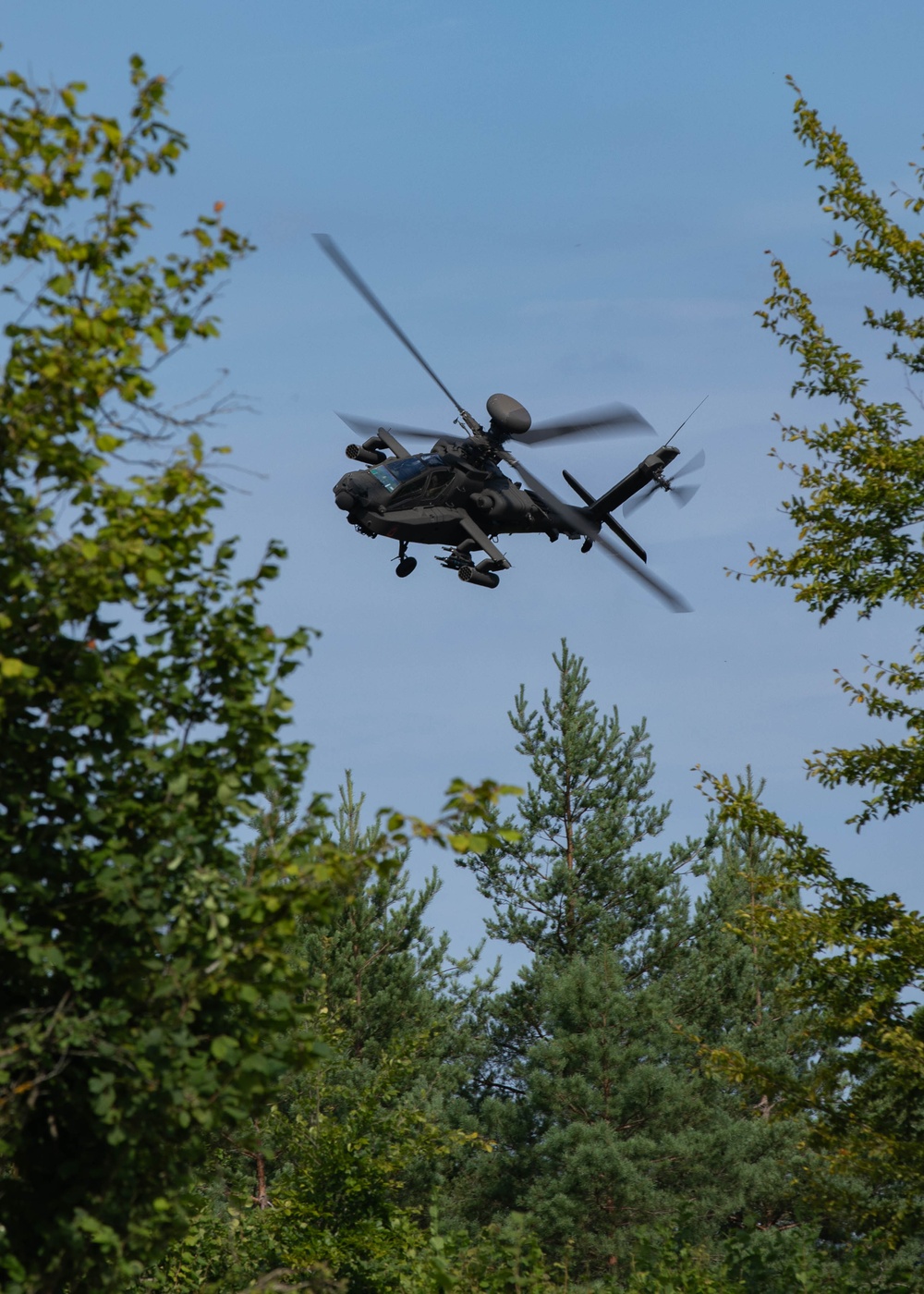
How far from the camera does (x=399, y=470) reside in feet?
69.6

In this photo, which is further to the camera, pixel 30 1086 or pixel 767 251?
pixel 767 251

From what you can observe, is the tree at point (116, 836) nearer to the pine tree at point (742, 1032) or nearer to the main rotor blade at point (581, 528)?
the main rotor blade at point (581, 528)

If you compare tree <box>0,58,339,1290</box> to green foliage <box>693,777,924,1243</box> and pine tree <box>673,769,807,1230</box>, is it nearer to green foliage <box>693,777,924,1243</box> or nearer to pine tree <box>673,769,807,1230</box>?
green foliage <box>693,777,924,1243</box>

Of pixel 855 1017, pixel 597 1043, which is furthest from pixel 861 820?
pixel 597 1043

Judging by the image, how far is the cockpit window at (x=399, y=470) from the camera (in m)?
21.1

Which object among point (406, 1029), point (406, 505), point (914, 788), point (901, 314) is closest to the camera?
point (914, 788)

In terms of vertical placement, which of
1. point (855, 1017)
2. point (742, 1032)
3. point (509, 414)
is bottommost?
point (855, 1017)

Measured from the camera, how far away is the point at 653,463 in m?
24.5

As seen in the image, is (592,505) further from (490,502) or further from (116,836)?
(116,836)

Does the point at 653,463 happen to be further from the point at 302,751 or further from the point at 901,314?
the point at 302,751

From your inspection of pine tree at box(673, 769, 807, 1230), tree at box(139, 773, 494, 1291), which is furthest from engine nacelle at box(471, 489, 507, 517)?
pine tree at box(673, 769, 807, 1230)

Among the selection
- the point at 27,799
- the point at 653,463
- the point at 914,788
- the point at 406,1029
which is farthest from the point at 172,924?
the point at 406,1029

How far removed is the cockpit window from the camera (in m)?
21.1

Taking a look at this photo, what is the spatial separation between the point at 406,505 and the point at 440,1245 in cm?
1176
